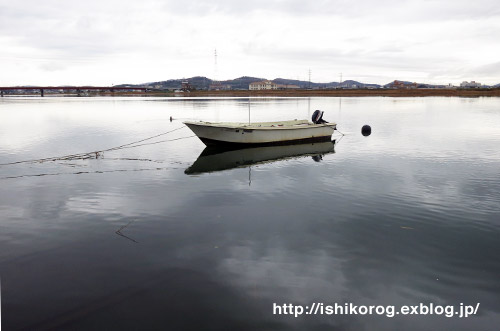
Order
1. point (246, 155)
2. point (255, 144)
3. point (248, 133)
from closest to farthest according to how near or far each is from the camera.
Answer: point (246, 155) → point (248, 133) → point (255, 144)

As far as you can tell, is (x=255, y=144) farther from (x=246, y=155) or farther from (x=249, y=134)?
(x=246, y=155)

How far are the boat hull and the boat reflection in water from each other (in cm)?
79

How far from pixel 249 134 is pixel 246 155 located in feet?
6.28

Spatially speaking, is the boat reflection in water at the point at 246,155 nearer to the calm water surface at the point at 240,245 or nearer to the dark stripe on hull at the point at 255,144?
the dark stripe on hull at the point at 255,144

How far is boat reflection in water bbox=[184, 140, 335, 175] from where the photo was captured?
24.8 m

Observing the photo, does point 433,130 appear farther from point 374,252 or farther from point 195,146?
point 374,252

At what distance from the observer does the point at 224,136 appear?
1115 inches

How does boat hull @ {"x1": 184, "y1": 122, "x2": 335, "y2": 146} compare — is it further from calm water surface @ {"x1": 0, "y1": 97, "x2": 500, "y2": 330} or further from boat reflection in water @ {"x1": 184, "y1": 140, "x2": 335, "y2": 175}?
calm water surface @ {"x1": 0, "y1": 97, "x2": 500, "y2": 330}

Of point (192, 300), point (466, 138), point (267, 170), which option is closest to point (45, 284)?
point (192, 300)

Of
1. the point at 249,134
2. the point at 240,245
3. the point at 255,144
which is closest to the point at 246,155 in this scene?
the point at 249,134

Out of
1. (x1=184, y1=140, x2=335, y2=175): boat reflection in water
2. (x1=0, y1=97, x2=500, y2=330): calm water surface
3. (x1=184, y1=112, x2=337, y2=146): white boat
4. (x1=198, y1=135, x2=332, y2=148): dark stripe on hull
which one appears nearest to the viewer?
(x1=0, y1=97, x2=500, y2=330): calm water surface

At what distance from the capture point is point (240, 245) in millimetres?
11414

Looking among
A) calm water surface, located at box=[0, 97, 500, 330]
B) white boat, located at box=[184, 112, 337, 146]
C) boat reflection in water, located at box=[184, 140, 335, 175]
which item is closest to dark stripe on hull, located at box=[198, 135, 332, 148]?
white boat, located at box=[184, 112, 337, 146]

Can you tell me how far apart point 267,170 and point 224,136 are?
263 inches
